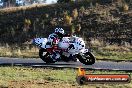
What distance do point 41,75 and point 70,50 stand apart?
2581 millimetres

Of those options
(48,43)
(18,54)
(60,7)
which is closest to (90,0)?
(60,7)

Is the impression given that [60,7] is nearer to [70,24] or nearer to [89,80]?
[70,24]

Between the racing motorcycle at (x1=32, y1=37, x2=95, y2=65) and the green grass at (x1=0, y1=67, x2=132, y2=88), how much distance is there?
95cm

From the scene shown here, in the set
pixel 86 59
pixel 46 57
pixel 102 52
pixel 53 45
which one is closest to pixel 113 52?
pixel 102 52

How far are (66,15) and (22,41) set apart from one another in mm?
5897

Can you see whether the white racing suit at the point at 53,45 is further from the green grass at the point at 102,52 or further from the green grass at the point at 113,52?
the green grass at the point at 113,52

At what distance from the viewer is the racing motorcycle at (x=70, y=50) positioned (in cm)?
1794

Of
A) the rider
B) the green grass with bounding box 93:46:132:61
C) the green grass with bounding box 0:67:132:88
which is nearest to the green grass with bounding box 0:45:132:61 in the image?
the green grass with bounding box 93:46:132:61

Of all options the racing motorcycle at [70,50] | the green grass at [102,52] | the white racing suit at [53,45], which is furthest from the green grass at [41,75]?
the green grass at [102,52]

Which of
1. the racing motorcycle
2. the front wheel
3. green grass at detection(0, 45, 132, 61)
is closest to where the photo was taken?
the racing motorcycle

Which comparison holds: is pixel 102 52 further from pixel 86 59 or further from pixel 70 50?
pixel 70 50

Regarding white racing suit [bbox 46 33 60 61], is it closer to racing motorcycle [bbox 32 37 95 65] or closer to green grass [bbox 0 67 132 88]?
racing motorcycle [bbox 32 37 95 65]

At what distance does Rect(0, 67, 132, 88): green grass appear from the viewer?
14586 millimetres

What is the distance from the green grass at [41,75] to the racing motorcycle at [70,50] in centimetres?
95
